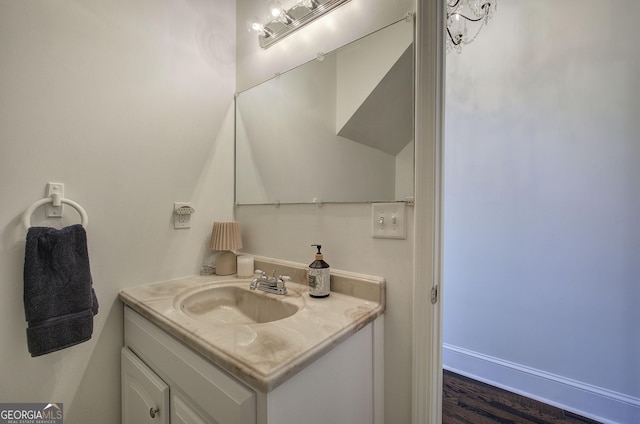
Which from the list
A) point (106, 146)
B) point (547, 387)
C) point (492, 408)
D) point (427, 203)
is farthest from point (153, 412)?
point (547, 387)

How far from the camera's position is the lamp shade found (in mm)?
1225

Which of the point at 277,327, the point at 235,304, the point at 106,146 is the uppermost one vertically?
the point at 106,146

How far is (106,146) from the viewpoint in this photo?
96 centimetres

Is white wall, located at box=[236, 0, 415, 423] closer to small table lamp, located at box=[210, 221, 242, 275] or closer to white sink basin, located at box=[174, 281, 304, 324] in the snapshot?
small table lamp, located at box=[210, 221, 242, 275]

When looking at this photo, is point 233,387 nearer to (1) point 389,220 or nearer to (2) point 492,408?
(1) point 389,220

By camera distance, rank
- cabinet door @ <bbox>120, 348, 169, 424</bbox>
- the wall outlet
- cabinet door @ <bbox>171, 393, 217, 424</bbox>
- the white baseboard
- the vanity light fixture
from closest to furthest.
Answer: cabinet door @ <bbox>171, 393, 217, 424</bbox> < cabinet door @ <bbox>120, 348, 169, 424</bbox> < the vanity light fixture < the wall outlet < the white baseboard

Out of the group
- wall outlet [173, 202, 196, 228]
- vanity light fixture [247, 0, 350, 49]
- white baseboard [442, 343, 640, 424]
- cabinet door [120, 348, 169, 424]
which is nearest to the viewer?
cabinet door [120, 348, 169, 424]

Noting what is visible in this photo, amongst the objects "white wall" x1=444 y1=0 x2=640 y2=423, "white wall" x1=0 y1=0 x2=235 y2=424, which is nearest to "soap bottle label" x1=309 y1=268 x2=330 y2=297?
"white wall" x1=0 y1=0 x2=235 y2=424

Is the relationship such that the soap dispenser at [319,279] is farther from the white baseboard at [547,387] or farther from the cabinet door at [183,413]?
the white baseboard at [547,387]

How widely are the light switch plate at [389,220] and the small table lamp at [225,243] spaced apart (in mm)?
732

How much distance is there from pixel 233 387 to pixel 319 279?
43cm

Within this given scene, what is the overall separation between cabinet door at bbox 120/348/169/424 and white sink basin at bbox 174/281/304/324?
0.22 metres

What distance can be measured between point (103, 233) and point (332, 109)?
1.06 metres

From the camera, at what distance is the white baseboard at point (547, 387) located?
1264 mm
